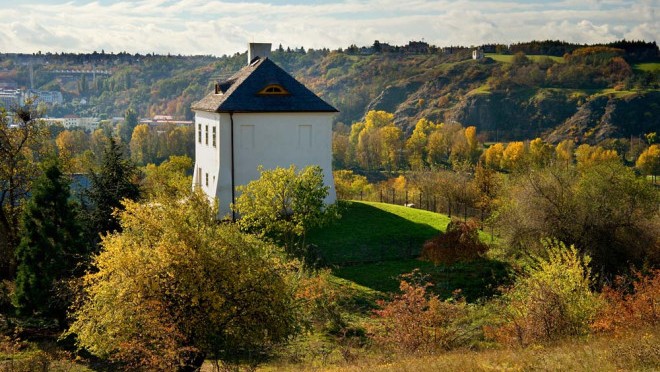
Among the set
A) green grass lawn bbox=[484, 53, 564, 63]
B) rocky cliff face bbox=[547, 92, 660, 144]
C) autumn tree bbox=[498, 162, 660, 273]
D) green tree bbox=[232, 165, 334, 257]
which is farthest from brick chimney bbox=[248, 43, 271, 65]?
green grass lawn bbox=[484, 53, 564, 63]

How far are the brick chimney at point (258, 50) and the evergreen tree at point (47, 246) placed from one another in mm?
16097

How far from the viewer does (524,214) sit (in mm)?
31094

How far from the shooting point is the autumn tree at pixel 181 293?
15930 millimetres

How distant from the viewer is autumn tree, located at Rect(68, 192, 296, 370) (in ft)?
52.3

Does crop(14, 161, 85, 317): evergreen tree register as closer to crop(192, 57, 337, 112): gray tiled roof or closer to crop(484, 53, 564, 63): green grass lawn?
crop(192, 57, 337, 112): gray tiled roof

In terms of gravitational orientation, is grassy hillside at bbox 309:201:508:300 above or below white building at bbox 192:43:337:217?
below

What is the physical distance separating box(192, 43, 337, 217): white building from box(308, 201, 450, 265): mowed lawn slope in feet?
9.94

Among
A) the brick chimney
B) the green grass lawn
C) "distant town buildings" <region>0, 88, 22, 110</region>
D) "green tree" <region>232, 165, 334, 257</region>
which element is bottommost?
"distant town buildings" <region>0, 88, 22, 110</region>

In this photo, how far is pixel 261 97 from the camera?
3500cm

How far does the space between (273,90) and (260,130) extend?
2.01 m

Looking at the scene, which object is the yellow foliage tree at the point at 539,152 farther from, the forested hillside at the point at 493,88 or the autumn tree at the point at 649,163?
the forested hillside at the point at 493,88

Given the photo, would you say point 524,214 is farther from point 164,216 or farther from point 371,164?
point 371,164

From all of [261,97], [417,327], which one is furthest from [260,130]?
[417,327]

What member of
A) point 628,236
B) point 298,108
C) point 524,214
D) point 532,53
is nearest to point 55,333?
point 298,108
